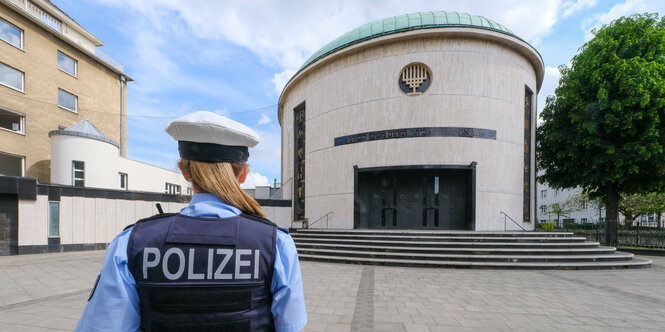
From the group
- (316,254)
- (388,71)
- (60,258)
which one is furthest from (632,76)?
(60,258)

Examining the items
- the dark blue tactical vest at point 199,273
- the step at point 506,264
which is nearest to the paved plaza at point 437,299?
the step at point 506,264

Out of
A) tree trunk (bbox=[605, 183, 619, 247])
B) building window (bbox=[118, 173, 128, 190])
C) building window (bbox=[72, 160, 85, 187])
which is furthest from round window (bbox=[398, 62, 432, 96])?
building window (bbox=[118, 173, 128, 190])

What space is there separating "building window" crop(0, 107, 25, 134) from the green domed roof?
17.8 m

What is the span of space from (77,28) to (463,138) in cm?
3186

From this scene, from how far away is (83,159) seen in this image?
15.6m

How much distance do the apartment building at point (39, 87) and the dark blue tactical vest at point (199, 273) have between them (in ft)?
73.7

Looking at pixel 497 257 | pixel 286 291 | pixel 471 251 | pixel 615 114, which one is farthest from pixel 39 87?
pixel 615 114

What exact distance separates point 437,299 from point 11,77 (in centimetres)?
2428

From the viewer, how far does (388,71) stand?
1423 cm

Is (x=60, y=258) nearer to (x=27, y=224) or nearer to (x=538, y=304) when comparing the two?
(x=27, y=224)

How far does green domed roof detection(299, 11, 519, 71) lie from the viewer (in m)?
13.9

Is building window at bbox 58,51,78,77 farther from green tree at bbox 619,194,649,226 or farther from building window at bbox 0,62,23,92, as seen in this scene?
green tree at bbox 619,194,649,226

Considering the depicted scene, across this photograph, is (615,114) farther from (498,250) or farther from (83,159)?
(83,159)

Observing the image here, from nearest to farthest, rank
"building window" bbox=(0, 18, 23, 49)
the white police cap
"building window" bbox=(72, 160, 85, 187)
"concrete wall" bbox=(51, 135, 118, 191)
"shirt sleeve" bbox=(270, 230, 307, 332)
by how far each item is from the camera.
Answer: "shirt sleeve" bbox=(270, 230, 307, 332) < the white police cap < "concrete wall" bbox=(51, 135, 118, 191) < "building window" bbox=(72, 160, 85, 187) < "building window" bbox=(0, 18, 23, 49)
